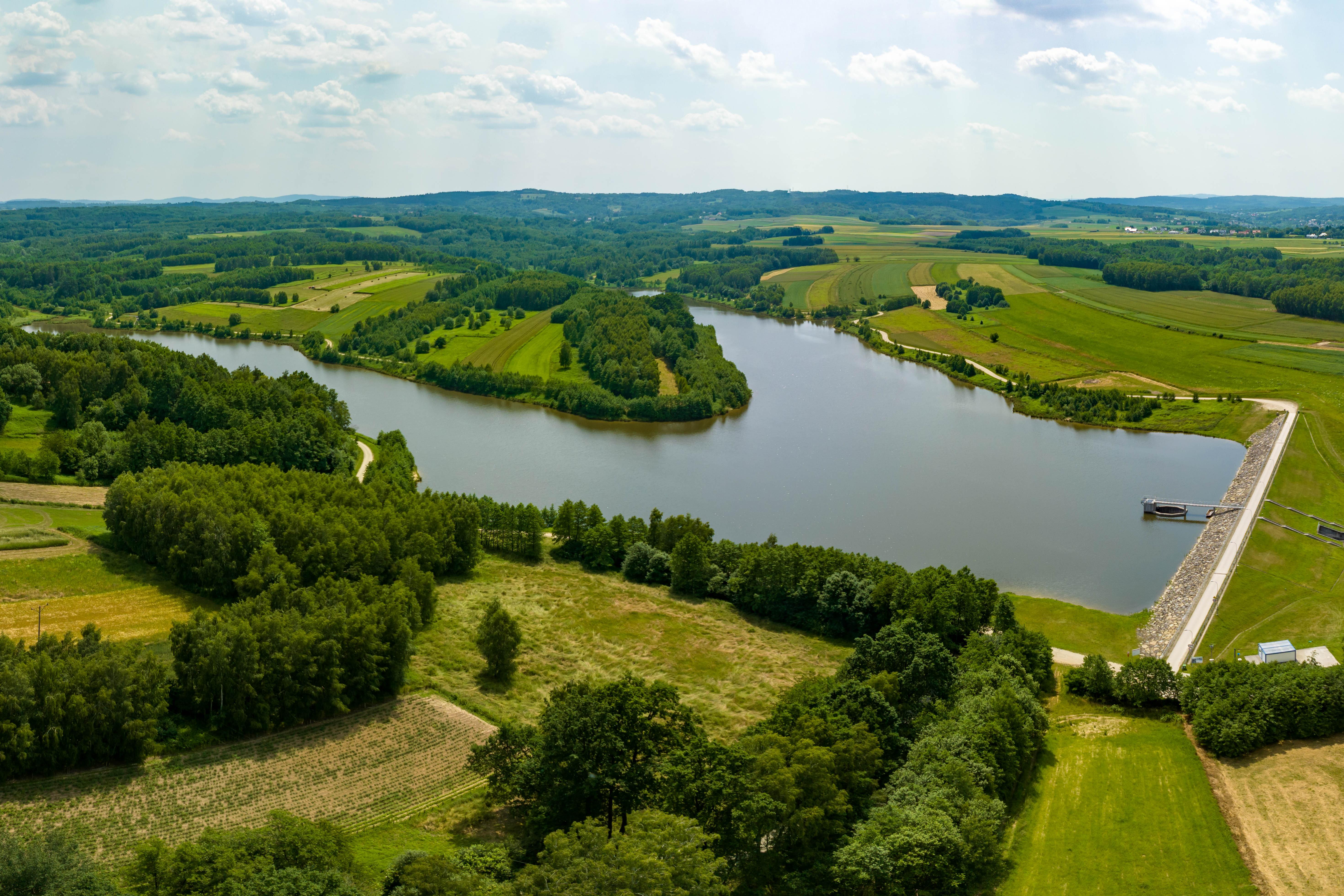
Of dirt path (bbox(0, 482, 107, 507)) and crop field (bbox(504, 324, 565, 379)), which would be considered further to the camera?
crop field (bbox(504, 324, 565, 379))

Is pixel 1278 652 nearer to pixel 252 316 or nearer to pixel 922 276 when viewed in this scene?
pixel 252 316

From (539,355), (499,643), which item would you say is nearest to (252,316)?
(539,355)

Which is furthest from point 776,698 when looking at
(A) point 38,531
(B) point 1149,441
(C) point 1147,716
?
(B) point 1149,441

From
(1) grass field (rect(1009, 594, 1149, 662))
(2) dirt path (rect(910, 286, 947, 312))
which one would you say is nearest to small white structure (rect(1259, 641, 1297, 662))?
(1) grass field (rect(1009, 594, 1149, 662))

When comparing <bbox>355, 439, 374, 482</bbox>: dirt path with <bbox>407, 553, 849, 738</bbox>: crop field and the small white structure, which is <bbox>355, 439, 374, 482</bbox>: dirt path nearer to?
<bbox>407, 553, 849, 738</bbox>: crop field

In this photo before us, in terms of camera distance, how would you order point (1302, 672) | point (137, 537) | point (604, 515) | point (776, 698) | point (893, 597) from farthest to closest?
point (604, 515) → point (137, 537) → point (893, 597) → point (776, 698) → point (1302, 672)

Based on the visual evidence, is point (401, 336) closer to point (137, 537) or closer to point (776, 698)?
point (137, 537)

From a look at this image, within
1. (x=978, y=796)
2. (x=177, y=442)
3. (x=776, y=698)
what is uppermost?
(x=177, y=442)
